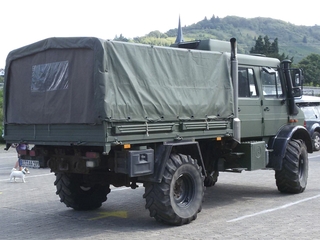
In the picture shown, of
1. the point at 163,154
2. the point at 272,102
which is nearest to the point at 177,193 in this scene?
the point at 163,154

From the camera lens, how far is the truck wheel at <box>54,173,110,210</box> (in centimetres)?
961

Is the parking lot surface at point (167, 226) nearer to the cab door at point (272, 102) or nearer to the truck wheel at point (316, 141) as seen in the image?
the cab door at point (272, 102)

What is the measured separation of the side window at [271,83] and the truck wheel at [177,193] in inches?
119

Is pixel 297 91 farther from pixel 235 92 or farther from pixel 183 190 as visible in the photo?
pixel 183 190

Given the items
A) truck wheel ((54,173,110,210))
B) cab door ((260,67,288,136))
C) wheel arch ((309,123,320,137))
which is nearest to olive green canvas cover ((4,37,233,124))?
truck wheel ((54,173,110,210))

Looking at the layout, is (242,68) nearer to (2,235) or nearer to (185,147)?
(185,147)

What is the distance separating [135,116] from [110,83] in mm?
635

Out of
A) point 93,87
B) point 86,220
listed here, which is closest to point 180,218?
point 86,220

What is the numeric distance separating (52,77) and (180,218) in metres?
2.91

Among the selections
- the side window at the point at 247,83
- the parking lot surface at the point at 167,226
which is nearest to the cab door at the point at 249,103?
the side window at the point at 247,83

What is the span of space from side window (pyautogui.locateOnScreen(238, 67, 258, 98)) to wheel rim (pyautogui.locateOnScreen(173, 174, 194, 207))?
7.65 ft

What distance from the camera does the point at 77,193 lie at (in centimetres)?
976

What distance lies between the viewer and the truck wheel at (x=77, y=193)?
9.61 m

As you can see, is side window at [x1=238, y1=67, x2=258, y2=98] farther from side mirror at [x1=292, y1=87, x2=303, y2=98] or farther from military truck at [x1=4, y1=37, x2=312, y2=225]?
side mirror at [x1=292, y1=87, x2=303, y2=98]
